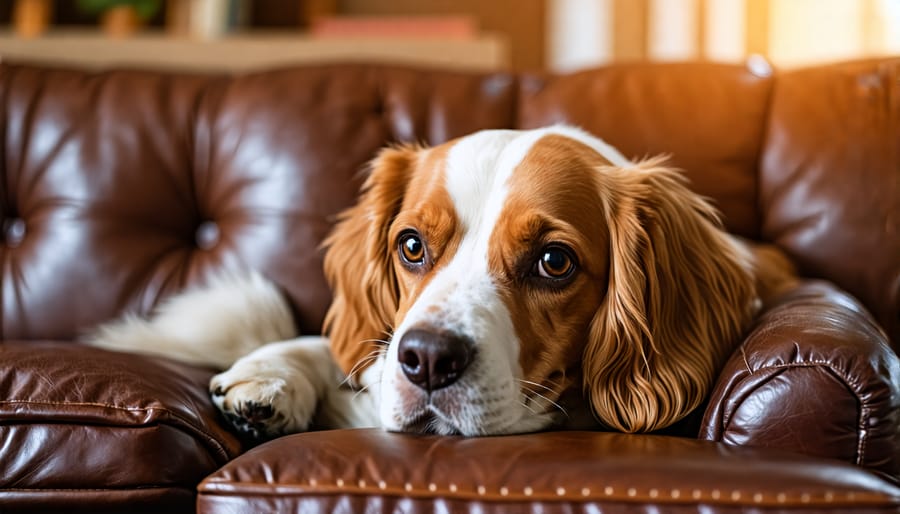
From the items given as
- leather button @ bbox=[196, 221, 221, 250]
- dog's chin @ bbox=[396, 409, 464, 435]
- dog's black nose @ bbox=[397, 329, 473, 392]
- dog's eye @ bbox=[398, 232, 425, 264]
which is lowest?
dog's chin @ bbox=[396, 409, 464, 435]

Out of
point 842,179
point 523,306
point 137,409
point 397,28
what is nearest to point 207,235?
point 137,409

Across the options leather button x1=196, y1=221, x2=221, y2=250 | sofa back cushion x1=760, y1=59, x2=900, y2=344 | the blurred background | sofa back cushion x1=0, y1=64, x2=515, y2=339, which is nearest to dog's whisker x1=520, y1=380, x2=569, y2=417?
sofa back cushion x1=0, y1=64, x2=515, y2=339

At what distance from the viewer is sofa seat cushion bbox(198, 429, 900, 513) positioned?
117cm

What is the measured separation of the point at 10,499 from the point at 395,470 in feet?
2.16

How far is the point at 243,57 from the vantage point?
3330 mm

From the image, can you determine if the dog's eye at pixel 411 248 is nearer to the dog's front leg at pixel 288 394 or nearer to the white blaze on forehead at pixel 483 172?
the white blaze on forehead at pixel 483 172

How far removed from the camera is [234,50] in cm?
333

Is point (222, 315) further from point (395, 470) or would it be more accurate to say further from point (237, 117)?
point (395, 470)

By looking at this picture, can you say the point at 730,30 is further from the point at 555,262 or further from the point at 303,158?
the point at 555,262

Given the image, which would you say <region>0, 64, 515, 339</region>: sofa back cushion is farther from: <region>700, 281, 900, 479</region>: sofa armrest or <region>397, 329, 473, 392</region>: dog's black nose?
<region>700, 281, 900, 479</region>: sofa armrest

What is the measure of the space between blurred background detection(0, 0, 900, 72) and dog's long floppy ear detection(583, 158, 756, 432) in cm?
161

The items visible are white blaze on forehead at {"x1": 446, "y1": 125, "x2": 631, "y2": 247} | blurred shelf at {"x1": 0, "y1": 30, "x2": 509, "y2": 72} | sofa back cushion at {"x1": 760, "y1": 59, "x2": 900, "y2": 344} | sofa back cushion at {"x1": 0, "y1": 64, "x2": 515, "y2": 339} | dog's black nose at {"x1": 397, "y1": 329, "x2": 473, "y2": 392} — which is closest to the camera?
dog's black nose at {"x1": 397, "y1": 329, "x2": 473, "y2": 392}

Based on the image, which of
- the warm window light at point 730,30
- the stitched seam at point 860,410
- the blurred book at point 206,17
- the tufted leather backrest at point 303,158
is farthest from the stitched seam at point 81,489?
the warm window light at point 730,30

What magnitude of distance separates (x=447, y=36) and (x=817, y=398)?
2.36m
